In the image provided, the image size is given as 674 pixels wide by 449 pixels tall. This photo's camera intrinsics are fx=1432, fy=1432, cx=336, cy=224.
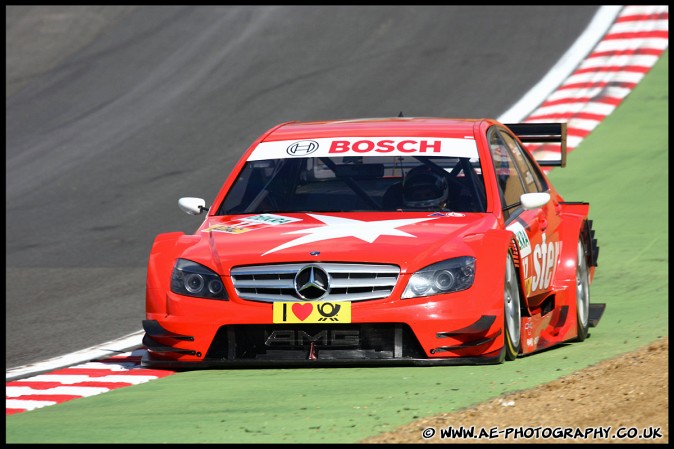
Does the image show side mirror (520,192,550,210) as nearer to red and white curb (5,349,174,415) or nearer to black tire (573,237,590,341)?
black tire (573,237,590,341)

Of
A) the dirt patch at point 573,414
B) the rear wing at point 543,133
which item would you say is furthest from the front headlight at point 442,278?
the rear wing at point 543,133

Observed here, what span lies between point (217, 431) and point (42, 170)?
12.9 meters

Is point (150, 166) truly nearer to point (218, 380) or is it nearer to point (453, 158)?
point (453, 158)

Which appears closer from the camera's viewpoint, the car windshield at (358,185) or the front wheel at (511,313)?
the front wheel at (511,313)

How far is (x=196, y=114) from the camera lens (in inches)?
822

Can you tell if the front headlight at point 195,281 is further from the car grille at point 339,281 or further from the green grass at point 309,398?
the green grass at point 309,398

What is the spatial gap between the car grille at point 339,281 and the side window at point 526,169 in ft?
7.47

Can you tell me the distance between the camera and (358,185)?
9.16 m

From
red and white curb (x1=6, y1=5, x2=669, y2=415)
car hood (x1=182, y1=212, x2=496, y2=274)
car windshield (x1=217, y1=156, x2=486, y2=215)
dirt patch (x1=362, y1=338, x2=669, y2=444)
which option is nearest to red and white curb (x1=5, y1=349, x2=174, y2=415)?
car hood (x1=182, y1=212, x2=496, y2=274)

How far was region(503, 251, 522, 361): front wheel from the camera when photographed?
812 centimetres

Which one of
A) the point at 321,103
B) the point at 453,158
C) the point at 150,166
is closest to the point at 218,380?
the point at 453,158

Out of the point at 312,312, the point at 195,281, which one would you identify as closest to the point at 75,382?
the point at 195,281

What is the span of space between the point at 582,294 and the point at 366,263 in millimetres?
2431

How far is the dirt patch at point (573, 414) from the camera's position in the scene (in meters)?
5.75
